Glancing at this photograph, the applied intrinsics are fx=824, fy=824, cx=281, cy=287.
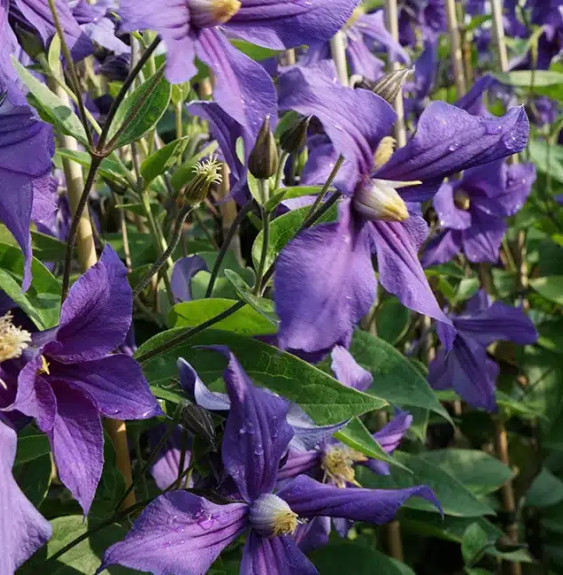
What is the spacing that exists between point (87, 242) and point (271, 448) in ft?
0.99

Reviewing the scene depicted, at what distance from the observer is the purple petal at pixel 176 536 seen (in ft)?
1.69

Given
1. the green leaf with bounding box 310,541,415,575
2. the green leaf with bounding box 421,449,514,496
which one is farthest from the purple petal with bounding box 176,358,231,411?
the green leaf with bounding box 421,449,514,496

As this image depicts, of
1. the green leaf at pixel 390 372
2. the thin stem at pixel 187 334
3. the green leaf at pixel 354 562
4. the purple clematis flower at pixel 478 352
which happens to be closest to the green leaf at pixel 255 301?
the thin stem at pixel 187 334

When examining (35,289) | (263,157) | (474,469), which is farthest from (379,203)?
(474,469)

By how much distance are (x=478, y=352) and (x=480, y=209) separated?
20cm

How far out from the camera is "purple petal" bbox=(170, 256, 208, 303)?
0.78 meters

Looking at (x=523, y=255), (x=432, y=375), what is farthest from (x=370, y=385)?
(x=523, y=255)

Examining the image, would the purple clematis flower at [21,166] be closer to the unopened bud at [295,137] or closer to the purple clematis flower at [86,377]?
the purple clematis flower at [86,377]

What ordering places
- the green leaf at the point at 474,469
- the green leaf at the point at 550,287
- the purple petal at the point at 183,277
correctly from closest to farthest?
the purple petal at the point at 183,277 < the green leaf at the point at 474,469 < the green leaf at the point at 550,287

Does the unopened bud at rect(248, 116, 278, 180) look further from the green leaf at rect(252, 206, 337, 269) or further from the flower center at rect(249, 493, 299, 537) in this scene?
the flower center at rect(249, 493, 299, 537)

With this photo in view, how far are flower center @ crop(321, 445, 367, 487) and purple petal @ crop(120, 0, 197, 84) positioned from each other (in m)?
0.40

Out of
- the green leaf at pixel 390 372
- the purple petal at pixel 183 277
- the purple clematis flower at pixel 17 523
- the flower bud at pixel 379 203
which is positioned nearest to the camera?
the purple clematis flower at pixel 17 523

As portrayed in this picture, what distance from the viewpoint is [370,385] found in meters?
0.91

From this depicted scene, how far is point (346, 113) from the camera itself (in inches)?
21.9
